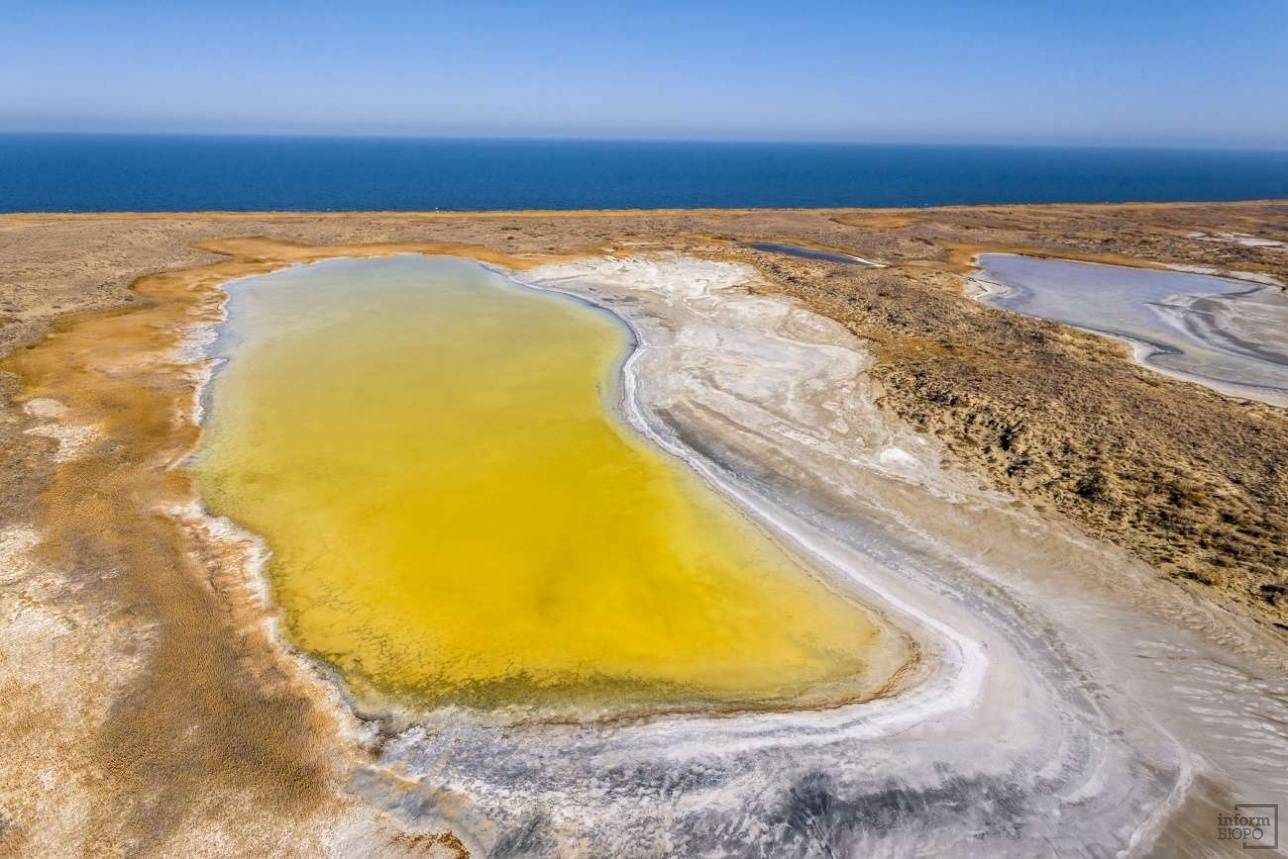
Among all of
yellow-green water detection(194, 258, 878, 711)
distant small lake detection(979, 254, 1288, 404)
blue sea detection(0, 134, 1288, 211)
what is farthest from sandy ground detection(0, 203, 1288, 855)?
blue sea detection(0, 134, 1288, 211)

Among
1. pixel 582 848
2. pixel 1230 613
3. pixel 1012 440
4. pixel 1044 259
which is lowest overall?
pixel 582 848

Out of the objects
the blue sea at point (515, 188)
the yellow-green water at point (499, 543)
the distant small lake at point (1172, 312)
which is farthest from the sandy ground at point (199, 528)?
the blue sea at point (515, 188)

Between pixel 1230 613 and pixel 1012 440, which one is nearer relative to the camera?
pixel 1230 613

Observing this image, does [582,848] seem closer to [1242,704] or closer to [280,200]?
[1242,704]

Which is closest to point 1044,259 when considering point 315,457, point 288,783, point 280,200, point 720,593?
point 720,593

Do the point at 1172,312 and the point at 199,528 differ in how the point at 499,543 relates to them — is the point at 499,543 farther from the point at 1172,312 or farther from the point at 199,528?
the point at 1172,312

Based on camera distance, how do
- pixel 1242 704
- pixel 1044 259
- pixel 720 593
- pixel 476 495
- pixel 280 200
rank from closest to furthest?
pixel 1242 704, pixel 720 593, pixel 476 495, pixel 1044 259, pixel 280 200

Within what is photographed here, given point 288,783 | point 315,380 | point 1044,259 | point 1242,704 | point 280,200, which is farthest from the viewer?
point 280,200

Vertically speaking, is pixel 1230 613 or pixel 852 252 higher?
pixel 852 252

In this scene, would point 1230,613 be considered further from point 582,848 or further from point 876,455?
point 582,848
